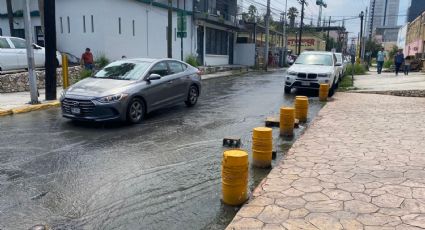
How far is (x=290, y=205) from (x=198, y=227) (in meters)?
1.11

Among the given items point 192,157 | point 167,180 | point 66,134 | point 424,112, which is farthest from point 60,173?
point 424,112

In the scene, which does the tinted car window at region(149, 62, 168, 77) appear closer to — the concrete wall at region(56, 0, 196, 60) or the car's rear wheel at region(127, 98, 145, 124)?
the car's rear wheel at region(127, 98, 145, 124)

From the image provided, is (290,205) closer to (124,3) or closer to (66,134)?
(66,134)

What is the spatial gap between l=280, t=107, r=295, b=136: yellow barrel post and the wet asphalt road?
34 cm

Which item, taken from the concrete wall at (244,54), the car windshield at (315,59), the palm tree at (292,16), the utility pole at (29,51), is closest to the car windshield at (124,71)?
the utility pole at (29,51)

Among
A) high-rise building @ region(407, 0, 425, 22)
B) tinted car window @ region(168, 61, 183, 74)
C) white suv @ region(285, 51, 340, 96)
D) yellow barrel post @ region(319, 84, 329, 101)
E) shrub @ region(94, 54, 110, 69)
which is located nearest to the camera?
tinted car window @ region(168, 61, 183, 74)

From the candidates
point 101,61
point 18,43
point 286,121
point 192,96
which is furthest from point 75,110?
point 101,61

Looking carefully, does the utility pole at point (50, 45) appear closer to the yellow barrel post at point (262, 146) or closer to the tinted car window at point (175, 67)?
the tinted car window at point (175, 67)

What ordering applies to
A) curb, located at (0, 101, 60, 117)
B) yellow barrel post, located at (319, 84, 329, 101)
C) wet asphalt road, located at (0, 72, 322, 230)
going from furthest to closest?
yellow barrel post, located at (319, 84, 329, 101) < curb, located at (0, 101, 60, 117) < wet asphalt road, located at (0, 72, 322, 230)

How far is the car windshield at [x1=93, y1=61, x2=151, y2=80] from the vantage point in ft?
30.1

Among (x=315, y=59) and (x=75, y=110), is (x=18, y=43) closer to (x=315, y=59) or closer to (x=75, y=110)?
(x=75, y=110)

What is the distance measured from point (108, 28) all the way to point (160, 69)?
1197cm

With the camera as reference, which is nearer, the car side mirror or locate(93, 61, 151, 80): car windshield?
the car side mirror

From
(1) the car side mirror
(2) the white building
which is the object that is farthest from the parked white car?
(1) the car side mirror
